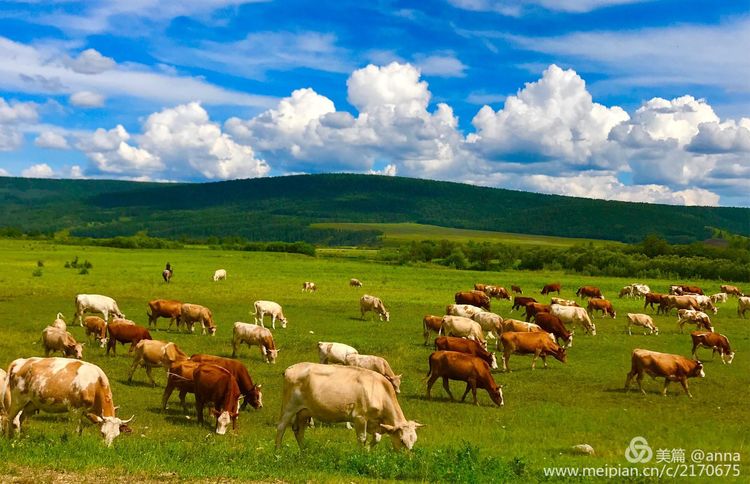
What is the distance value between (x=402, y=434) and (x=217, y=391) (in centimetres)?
554

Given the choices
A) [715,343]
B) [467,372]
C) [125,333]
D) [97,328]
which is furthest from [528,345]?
[97,328]

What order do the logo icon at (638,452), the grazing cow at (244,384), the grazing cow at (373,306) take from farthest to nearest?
1. the grazing cow at (373,306)
2. the grazing cow at (244,384)
3. the logo icon at (638,452)

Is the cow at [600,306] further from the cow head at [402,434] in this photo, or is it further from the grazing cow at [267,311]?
the cow head at [402,434]

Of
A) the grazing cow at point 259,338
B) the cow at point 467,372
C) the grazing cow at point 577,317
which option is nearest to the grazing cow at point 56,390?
the cow at point 467,372

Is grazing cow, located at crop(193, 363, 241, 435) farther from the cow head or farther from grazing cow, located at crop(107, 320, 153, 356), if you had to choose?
grazing cow, located at crop(107, 320, 153, 356)

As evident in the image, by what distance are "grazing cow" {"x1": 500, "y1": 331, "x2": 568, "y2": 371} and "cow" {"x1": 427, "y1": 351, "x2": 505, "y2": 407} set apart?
468 cm

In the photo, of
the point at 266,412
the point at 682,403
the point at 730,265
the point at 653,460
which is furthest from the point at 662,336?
the point at 730,265

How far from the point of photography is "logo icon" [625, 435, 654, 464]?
1378cm

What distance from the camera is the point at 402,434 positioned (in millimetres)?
12180

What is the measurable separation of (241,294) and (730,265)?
212 ft

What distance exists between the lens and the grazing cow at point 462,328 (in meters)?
28.0

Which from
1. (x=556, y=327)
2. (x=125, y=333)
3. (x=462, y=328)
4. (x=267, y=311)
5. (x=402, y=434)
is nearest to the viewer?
(x=402, y=434)

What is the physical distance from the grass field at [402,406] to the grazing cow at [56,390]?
548 millimetres

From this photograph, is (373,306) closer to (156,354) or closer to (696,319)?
(696,319)
